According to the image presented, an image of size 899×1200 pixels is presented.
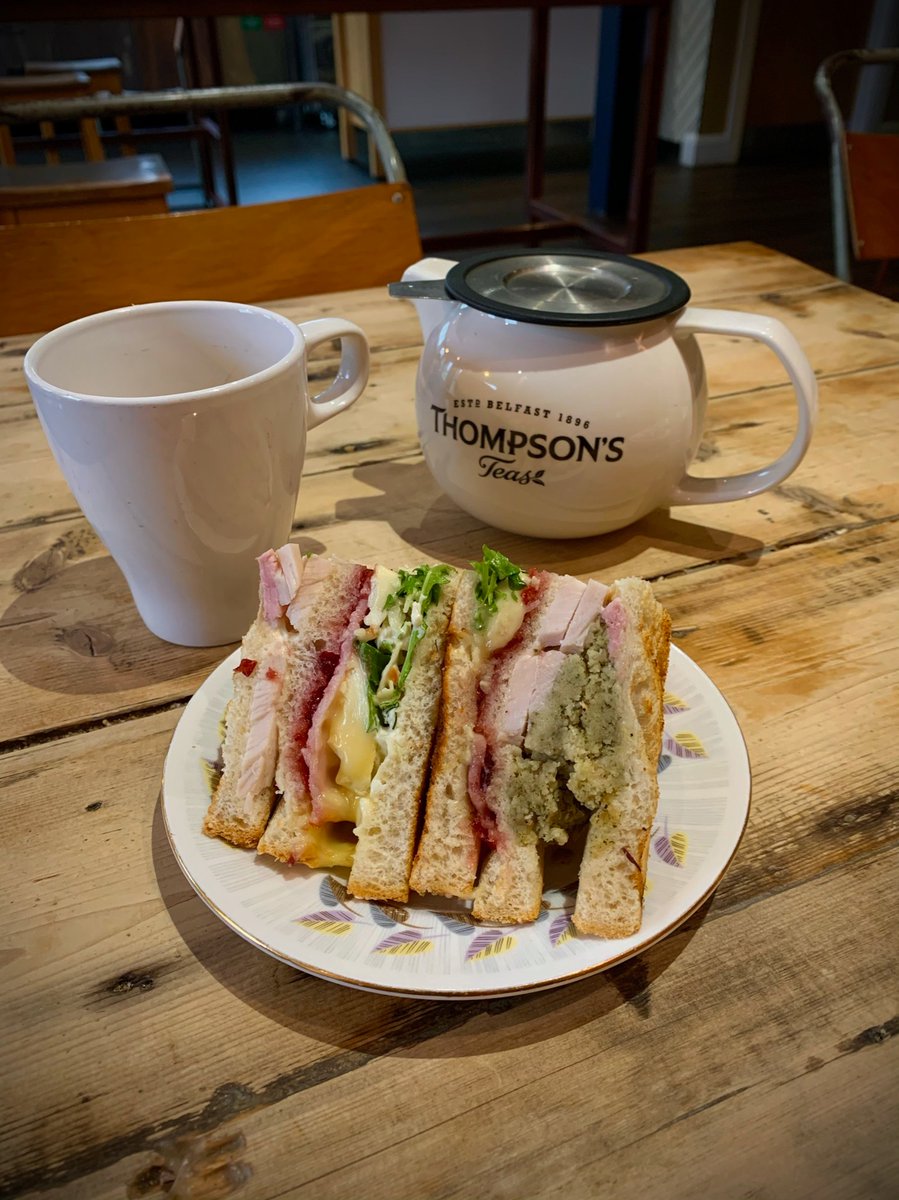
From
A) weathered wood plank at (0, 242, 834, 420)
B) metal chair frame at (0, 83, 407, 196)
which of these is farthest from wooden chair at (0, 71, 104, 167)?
weathered wood plank at (0, 242, 834, 420)

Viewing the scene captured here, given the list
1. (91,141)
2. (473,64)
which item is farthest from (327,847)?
(473,64)

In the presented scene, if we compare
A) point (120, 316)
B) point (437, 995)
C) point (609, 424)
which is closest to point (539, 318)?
point (609, 424)

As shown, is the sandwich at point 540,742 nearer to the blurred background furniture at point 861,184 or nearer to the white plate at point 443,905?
the white plate at point 443,905

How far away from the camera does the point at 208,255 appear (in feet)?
5.09

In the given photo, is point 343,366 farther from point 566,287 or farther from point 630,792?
point 630,792

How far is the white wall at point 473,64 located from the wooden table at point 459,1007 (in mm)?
5578

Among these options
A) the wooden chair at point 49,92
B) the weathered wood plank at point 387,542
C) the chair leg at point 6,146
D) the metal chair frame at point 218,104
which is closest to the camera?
the weathered wood plank at point 387,542

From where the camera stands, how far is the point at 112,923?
1.90ft

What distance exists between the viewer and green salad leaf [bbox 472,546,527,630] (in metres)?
0.61

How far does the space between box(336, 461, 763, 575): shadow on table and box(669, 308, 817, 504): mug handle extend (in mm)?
66

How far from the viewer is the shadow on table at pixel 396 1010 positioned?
51cm

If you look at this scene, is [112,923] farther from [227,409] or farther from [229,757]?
[227,409]

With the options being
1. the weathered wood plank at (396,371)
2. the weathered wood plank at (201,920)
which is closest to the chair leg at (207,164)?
the weathered wood plank at (396,371)

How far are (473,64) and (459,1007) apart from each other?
6220mm
